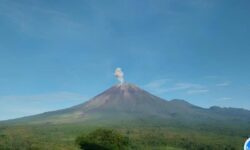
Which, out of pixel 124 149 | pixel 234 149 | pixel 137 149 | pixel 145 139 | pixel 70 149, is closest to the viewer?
pixel 70 149

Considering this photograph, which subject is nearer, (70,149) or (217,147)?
(70,149)

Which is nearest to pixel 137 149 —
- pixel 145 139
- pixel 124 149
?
pixel 124 149

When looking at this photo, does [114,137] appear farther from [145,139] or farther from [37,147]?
[145,139]

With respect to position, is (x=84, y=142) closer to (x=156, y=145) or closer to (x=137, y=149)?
(x=137, y=149)

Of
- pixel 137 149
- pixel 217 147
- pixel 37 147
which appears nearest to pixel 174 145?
pixel 217 147

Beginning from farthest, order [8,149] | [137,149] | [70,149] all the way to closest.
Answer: [137,149] < [70,149] < [8,149]

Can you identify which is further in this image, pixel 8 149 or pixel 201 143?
pixel 201 143
